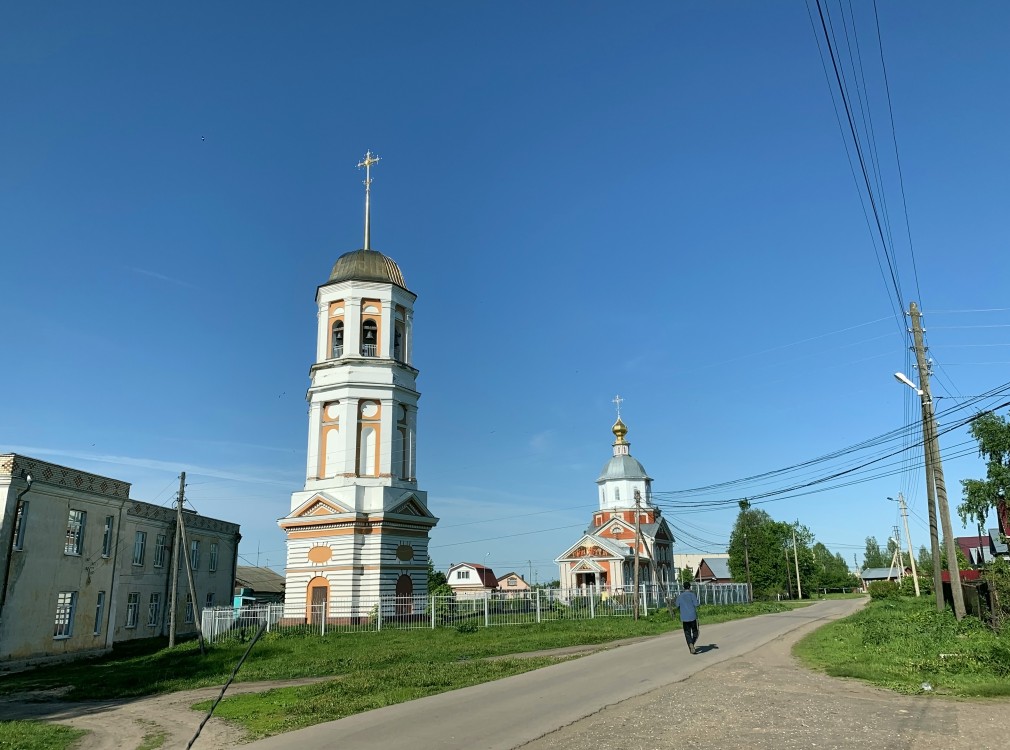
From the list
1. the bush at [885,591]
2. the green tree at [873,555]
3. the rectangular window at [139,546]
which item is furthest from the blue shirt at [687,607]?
the green tree at [873,555]

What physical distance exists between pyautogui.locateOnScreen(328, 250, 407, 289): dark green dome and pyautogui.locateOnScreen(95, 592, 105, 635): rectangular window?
670 inches

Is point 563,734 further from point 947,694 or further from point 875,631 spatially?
point 875,631

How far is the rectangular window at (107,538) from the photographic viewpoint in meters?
29.9

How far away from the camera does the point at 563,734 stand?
9461 mm

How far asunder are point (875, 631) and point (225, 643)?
2208cm

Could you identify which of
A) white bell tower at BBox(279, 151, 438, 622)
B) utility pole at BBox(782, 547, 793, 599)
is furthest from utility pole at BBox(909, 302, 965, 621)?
utility pole at BBox(782, 547, 793, 599)

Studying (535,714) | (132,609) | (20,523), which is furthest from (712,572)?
(535,714)

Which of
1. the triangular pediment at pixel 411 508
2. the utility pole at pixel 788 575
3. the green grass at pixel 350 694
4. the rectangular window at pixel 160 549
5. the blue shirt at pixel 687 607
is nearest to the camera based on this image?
the green grass at pixel 350 694

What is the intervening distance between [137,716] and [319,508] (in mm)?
19715

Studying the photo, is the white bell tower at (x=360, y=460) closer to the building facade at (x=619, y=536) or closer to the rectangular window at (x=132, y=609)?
the rectangular window at (x=132, y=609)

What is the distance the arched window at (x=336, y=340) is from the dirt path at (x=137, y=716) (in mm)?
20510

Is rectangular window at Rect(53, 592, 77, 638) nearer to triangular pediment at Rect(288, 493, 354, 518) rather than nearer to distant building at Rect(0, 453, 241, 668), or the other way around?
distant building at Rect(0, 453, 241, 668)

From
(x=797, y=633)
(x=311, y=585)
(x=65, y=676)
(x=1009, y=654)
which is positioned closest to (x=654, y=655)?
(x=1009, y=654)

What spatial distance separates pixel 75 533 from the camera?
28234mm
